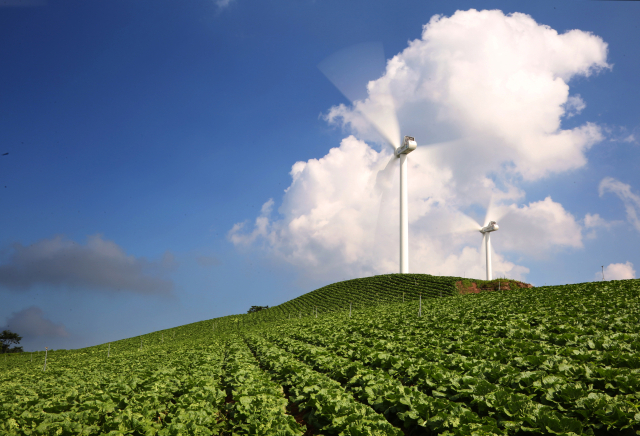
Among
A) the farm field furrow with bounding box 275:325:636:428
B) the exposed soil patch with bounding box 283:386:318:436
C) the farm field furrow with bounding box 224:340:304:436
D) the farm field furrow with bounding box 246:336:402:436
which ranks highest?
the farm field furrow with bounding box 275:325:636:428

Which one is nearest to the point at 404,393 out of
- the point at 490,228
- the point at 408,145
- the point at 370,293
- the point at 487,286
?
the point at 487,286

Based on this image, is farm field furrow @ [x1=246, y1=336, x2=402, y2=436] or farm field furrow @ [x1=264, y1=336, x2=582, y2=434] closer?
farm field furrow @ [x1=264, y1=336, x2=582, y2=434]

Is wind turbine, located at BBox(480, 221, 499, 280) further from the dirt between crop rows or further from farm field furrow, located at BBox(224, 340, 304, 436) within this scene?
farm field furrow, located at BBox(224, 340, 304, 436)

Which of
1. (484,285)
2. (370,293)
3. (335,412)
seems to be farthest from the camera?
(370,293)

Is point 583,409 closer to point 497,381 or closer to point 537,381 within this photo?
point 537,381

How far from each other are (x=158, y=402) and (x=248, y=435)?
4556 mm

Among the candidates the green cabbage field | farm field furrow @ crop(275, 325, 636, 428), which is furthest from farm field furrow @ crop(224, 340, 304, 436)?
farm field furrow @ crop(275, 325, 636, 428)

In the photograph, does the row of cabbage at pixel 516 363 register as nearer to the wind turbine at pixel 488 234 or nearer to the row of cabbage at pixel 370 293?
the row of cabbage at pixel 370 293

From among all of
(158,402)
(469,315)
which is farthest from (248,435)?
(469,315)

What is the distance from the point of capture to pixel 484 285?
2510 inches

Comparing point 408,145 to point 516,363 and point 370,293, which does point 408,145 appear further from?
point 516,363

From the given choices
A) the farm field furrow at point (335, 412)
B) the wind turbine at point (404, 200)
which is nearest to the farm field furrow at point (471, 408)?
the farm field furrow at point (335, 412)

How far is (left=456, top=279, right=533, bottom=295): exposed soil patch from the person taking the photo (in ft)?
204

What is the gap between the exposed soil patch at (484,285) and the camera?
204 ft
